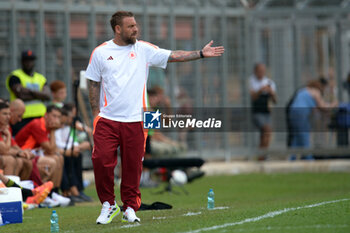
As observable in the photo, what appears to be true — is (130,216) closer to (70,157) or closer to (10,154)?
(10,154)

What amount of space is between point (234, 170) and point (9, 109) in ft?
26.5

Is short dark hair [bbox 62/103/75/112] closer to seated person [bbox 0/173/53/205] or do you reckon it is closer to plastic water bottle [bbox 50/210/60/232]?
seated person [bbox 0/173/53/205]

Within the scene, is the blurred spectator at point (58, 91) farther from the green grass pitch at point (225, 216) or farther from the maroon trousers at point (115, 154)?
the maroon trousers at point (115, 154)

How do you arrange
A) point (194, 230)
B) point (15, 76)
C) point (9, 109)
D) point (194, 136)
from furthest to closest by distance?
1. point (194, 136)
2. point (15, 76)
3. point (9, 109)
4. point (194, 230)

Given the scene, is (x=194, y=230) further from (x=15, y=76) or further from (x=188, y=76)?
(x=188, y=76)

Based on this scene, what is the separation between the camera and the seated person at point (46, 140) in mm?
13039

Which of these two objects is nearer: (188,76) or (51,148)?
(51,148)

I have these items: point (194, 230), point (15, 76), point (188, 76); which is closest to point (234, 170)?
point (188, 76)

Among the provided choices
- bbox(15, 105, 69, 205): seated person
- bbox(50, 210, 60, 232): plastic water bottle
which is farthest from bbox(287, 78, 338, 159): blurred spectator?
bbox(50, 210, 60, 232): plastic water bottle

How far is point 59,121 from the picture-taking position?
13.2 m

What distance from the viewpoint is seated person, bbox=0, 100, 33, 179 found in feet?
38.7

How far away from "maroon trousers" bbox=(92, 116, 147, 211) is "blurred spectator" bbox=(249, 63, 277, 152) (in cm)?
1047

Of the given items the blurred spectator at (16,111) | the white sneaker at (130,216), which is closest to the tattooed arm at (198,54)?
the white sneaker at (130,216)

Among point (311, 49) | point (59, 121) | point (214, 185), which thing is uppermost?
point (311, 49)
